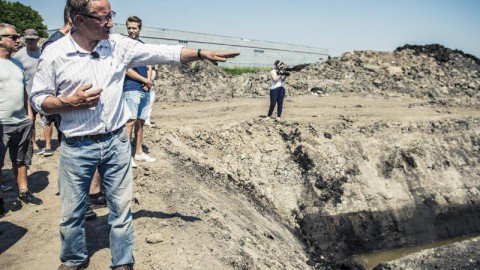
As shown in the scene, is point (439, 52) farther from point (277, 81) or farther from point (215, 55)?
point (215, 55)

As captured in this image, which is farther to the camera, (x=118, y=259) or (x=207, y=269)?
(x=207, y=269)

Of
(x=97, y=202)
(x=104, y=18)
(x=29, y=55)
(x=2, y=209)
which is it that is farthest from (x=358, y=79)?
(x=104, y=18)

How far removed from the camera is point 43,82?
2664 mm

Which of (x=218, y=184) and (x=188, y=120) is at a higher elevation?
(x=188, y=120)

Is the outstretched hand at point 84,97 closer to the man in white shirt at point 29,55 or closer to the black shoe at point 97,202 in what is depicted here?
the black shoe at point 97,202

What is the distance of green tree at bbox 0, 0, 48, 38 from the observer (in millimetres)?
25367

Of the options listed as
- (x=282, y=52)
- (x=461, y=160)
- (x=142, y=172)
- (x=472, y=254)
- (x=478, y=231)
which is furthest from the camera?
(x=282, y=52)

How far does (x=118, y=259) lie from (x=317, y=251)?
19.0 feet

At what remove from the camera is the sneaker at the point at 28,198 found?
465 cm

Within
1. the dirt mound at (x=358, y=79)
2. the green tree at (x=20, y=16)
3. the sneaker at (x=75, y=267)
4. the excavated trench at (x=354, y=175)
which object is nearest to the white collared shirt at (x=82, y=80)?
the sneaker at (x=75, y=267)

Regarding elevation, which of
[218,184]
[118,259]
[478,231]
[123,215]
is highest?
[123,215]

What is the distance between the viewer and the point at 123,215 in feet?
9.92

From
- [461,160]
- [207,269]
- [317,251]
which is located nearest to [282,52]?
[461,160]

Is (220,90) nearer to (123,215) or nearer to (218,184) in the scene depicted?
(218,184)
